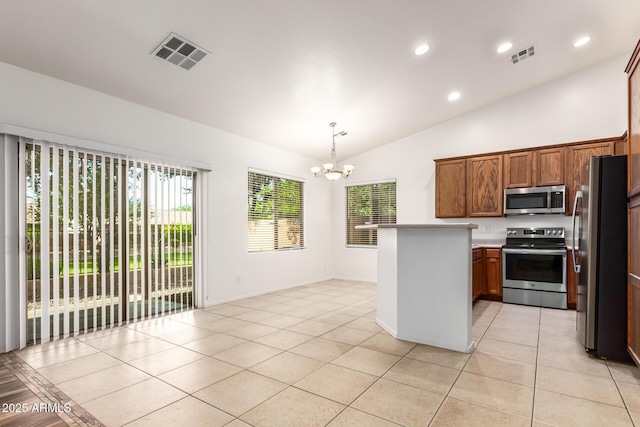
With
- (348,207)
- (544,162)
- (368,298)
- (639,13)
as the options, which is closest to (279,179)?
(348,207)

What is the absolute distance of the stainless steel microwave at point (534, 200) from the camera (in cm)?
496

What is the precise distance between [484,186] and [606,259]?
2879 millimetres

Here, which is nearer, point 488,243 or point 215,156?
point 215,156

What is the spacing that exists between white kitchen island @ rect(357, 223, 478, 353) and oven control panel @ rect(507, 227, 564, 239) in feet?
9.67

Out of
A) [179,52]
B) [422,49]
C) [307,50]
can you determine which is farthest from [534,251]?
[179,52]

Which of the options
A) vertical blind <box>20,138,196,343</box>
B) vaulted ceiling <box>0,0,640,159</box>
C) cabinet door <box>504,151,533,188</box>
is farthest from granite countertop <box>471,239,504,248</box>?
vertical blind <box>20,138,196,343</box>

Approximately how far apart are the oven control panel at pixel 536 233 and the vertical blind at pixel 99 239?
514 cm

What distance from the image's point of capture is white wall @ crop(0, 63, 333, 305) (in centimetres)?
331

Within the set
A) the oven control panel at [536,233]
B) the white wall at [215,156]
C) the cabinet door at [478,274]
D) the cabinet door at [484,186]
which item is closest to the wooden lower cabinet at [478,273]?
the cabinet door at [478,274]

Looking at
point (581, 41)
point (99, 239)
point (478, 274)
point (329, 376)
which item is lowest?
point (329, 376)

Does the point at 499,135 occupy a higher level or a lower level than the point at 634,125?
higher

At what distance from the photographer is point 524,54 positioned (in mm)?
4355

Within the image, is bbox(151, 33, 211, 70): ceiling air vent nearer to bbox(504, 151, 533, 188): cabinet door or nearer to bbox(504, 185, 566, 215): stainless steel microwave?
bbox(504, 151, 533, 188): cabinet door

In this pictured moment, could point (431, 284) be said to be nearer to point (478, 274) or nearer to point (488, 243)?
point (478, 274)
